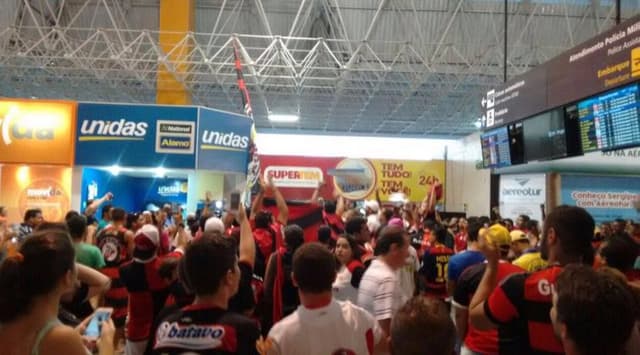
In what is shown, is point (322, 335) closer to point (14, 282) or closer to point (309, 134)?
point (14, 282)

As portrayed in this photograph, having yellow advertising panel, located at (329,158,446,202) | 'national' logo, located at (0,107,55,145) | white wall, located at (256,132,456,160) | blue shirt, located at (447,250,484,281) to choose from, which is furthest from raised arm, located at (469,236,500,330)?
white wall, located at (256,132,456,160)

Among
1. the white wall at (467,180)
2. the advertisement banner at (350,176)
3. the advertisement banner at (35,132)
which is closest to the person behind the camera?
the advertisement banner at (35,132)

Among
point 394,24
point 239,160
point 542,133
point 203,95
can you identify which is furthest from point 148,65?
point 542,133

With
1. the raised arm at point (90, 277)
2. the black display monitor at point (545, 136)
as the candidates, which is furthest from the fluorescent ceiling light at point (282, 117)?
the raised arm at point (90, 277)

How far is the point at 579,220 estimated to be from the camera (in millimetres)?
2510

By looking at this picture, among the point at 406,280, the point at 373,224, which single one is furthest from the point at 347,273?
the point at 373,224

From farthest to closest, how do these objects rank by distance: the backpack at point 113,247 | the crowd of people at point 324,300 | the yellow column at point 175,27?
the yellow column at point 175,27
the backpack at point 113,247
the crowd of people at point 324,300

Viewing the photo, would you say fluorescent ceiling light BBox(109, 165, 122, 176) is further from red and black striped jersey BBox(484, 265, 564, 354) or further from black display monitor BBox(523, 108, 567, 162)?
red and black striped jersey BBox(484, 265, 564, 354)

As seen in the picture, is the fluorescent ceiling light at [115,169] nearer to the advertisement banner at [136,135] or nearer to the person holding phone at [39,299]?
the advertisement banner at [136,135]

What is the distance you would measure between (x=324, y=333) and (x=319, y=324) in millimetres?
44

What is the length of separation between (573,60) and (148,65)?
15.0 m

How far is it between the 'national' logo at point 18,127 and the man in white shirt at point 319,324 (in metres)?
12.2

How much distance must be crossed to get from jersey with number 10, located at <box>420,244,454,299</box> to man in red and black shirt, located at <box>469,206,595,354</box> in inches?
126

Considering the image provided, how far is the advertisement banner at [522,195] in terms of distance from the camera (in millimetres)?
13805
